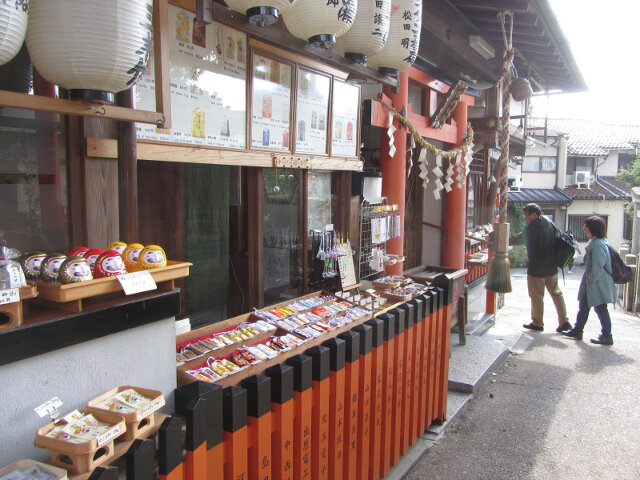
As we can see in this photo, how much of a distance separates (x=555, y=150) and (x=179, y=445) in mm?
32435

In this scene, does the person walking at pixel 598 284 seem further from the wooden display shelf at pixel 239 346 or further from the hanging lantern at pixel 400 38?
the wooden display shelf at pixel 239 346

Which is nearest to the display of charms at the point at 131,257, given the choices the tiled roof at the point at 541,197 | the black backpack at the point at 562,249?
the black backpack at the point at 562,249

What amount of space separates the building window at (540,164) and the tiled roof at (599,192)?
1.76 m

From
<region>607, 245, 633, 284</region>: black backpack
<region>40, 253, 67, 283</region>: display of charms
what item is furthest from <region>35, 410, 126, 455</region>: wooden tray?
<region>607, 245, 633, 284</region>: black backpack

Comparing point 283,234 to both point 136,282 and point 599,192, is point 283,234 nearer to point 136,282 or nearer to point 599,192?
point 136,282

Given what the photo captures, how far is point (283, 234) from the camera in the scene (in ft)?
16.5

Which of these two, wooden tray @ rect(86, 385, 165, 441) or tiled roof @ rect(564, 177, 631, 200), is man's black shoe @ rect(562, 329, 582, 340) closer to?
wooden tray @ rect(86, 385, 165, 441)

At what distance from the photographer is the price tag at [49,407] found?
1755mm

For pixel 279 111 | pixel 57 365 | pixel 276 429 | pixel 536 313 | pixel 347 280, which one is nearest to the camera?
pixel 57 365

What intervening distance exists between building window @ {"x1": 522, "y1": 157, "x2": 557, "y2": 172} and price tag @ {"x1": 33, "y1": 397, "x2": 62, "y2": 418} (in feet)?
105

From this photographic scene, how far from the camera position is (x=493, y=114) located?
31.7 feet

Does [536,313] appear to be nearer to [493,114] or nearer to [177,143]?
[493,114]

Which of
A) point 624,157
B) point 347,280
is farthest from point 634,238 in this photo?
point 624,157

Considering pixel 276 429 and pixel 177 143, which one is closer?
pixel 276 429
